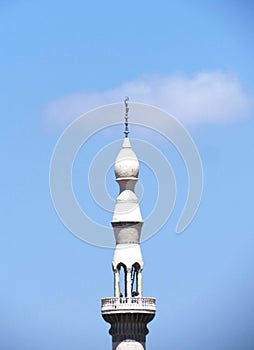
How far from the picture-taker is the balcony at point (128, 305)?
6501 inches

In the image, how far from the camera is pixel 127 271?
166 meters

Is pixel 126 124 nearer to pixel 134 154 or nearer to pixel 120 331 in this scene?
pixel 134 154

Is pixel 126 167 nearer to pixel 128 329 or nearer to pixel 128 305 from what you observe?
pixel 128 305

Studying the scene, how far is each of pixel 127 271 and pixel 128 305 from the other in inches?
92.7

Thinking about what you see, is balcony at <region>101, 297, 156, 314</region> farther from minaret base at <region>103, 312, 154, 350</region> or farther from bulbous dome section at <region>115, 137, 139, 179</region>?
bulbous dome section at <region>115, 137, 139, 179</region>

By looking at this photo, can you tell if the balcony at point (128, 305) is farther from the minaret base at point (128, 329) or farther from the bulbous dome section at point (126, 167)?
the bulbous dome section at point (126, 167)

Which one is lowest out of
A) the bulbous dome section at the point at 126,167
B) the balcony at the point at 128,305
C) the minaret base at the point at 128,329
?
the minaret base at the point at 128,329

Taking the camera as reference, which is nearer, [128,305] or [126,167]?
[128,305]

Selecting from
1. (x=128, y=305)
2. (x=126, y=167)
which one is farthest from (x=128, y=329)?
Result: (x=126, y=167)

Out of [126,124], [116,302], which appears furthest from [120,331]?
[126,124]

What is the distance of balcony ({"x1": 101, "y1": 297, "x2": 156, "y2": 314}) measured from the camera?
165 meters

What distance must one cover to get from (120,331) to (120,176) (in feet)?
31.9

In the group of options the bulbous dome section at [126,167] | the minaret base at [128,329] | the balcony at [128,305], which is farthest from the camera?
the bulbous dome section at [126,167]

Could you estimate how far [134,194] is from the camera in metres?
167
